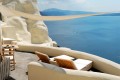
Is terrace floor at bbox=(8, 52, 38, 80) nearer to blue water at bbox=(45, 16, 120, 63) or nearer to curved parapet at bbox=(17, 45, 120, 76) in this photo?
curved parapet at bbox=(17, 45, 120, 76)

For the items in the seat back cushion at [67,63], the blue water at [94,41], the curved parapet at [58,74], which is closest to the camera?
the curved parapet at [58,74]

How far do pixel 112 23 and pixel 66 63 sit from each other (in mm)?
177853

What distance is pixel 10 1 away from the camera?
42594 mm

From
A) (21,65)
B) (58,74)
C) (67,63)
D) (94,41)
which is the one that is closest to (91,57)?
(67,63)

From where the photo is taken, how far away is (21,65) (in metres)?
9.11

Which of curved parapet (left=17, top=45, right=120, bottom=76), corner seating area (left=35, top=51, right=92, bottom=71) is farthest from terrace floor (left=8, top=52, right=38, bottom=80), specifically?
corner seating area (left=35, top=51, right=92, bottom=71)

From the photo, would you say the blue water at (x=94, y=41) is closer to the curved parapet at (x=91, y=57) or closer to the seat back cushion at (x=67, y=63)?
A: the curved parapet at (x=91, y=57)

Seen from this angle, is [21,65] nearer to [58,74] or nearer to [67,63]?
[67,63]

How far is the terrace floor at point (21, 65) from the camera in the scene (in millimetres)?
7781

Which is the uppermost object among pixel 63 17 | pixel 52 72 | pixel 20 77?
pixel 63 17

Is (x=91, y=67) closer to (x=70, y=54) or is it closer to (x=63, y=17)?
(x=70, y=54)

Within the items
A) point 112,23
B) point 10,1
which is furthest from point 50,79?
point 112,23

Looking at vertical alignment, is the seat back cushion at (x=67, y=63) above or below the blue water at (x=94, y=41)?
above

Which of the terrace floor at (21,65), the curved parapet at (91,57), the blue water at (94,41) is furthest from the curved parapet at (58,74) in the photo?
the blue water at (94,41)
